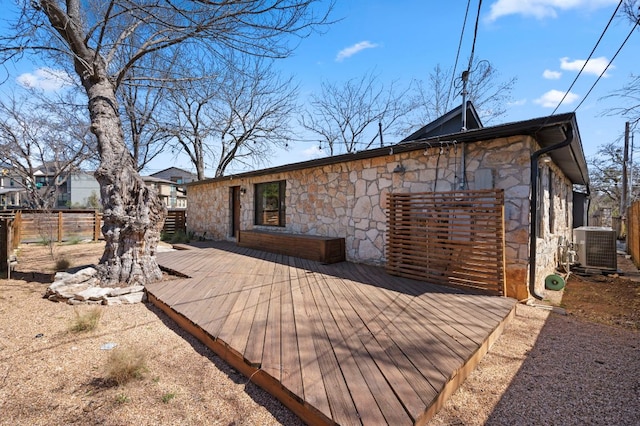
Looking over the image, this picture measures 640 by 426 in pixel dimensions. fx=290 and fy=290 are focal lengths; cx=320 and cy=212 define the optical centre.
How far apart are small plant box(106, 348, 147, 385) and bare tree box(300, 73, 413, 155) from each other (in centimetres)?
1393

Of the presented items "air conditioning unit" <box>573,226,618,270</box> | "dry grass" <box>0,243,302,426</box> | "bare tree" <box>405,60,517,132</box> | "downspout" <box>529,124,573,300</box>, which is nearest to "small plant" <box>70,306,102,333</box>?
"dry grass" <box>0,243,302,426</box>

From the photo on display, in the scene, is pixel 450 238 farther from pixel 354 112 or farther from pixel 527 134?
pixel 354 112

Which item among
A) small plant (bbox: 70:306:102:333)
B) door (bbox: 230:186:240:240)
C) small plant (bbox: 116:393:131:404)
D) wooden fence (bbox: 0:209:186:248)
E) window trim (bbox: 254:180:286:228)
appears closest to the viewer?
small plant (bbox: 116:393:131:404)

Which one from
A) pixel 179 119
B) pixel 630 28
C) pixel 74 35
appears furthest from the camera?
pixel 179 119

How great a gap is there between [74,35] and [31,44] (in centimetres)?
55

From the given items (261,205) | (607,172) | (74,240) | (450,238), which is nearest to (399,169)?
(450,238)

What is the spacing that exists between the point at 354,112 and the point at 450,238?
14.4 meters

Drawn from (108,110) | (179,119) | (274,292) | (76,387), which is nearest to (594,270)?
(274,292)

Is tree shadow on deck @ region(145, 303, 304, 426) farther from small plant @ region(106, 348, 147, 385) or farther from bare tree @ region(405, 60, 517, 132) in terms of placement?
bare tree @ region(405, 60, 517, 132)

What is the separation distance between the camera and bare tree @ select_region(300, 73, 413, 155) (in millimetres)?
15800

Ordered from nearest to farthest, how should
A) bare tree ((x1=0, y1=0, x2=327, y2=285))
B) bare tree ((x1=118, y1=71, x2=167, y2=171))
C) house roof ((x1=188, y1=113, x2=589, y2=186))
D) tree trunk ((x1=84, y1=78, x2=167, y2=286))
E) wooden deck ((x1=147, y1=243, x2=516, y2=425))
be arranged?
1. wooden deck ((x1=147, y1=243, x2=516, y2=425))
2. house roof ((x1=188, y1=113, x2=589, y2=186))
3. bare tree ((x1=0, y1=0, x2=327, y2=285))
4. tree trunk ((x1=84, y1=78, x2=167, y2=286))
5. bare tree ((x1=118, y1=71, x2=167, y2=171))

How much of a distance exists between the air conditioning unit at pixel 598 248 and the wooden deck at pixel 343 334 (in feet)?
15.3

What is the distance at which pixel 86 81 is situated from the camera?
474 centimetres

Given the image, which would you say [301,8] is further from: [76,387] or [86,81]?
[76,387]
